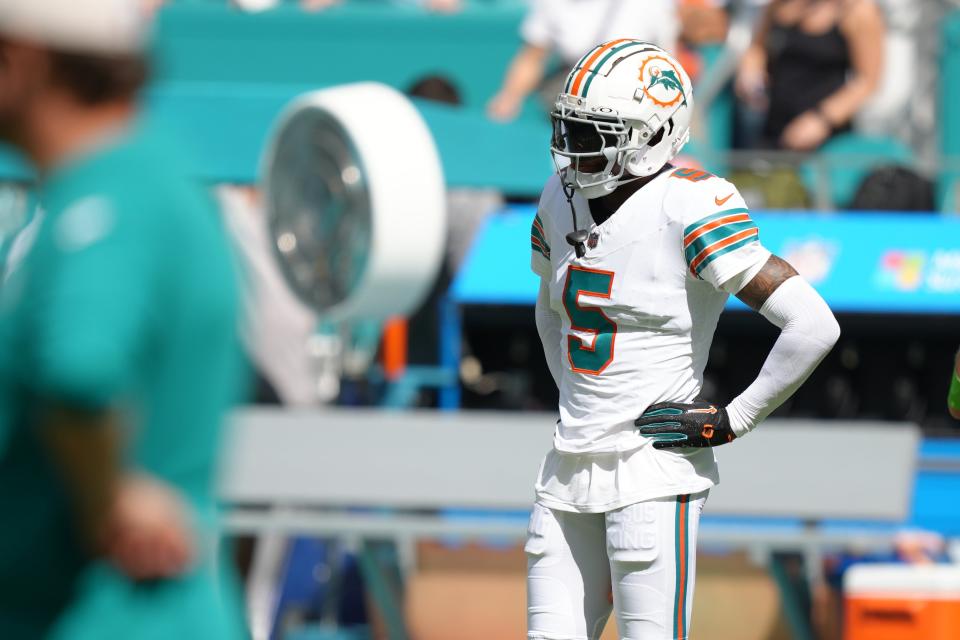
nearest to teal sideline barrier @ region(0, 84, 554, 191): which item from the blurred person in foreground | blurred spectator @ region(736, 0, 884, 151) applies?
blurred spectator @ region(736, 0, 884, 151)

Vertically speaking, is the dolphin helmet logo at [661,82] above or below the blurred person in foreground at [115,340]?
above

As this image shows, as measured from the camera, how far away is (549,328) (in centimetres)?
346

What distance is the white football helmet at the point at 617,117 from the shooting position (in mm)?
3182

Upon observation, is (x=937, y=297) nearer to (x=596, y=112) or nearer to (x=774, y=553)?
(x=774, y=553)

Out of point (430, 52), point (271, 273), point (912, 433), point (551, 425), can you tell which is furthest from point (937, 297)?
point (430, 52)

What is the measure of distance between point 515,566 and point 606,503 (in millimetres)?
2190

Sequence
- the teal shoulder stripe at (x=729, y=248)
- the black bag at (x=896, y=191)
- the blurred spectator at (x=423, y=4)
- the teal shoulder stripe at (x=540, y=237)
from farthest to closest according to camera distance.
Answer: the blurred spectator at (x=423, y=4), the black bag at (x=896, y=191), the teal shoulder stripe at (x=540, y=237), the teal shoulder stripe at (x=729, y=248)

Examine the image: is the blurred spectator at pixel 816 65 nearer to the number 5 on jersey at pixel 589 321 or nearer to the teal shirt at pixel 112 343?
the number 5 on jersey at pixel 589 321

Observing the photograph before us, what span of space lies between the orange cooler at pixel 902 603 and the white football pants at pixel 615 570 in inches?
81.2

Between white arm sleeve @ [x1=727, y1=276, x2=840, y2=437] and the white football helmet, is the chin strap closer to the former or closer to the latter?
the white football helmet

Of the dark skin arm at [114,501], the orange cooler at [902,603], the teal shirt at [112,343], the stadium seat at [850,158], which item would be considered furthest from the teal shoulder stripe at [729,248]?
the stadium seat at [850,158]

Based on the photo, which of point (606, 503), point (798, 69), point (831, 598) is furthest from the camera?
point (798, 69)

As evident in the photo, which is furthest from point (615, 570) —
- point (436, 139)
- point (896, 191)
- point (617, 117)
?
point (896, 191)

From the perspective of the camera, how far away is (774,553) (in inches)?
205
